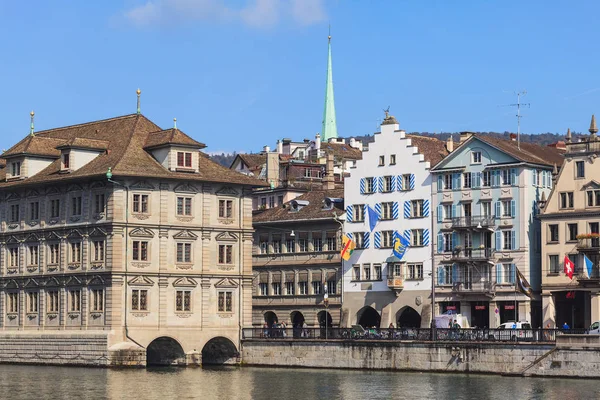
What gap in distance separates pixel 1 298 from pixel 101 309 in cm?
1189

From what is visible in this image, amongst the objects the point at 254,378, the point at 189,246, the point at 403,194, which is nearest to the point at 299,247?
the point at 403,194

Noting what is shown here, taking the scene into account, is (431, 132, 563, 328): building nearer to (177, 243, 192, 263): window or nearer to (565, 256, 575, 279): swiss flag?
(565, 256, 575, 279): swiss flag

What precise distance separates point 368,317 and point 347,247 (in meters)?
6.73

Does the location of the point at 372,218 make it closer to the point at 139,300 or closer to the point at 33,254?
the point at 139,300

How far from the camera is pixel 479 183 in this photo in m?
115

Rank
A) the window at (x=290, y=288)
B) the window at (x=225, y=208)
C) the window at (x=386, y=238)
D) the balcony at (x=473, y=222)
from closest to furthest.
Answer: the window at (x=225, y=208) → the balcony at (x=473, y=222) → the window at (x=386, y=238) → the window at (x=290, y=288)

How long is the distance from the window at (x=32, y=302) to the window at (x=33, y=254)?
2.10 m

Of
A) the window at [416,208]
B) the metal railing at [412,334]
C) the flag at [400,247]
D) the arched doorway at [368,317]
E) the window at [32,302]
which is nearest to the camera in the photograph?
the metal railing at [412,334]

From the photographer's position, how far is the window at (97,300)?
4124 inches

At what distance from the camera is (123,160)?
10556 centimetres

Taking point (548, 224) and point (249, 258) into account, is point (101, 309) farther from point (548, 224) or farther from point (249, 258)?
point (548, 224)

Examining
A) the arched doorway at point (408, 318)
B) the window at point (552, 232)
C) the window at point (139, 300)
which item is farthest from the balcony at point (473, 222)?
the window at point (139, 300)

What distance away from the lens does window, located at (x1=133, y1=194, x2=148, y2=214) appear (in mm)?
104938

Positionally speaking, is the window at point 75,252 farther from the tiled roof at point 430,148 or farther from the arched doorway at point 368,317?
the tiled roof at point 430,148
